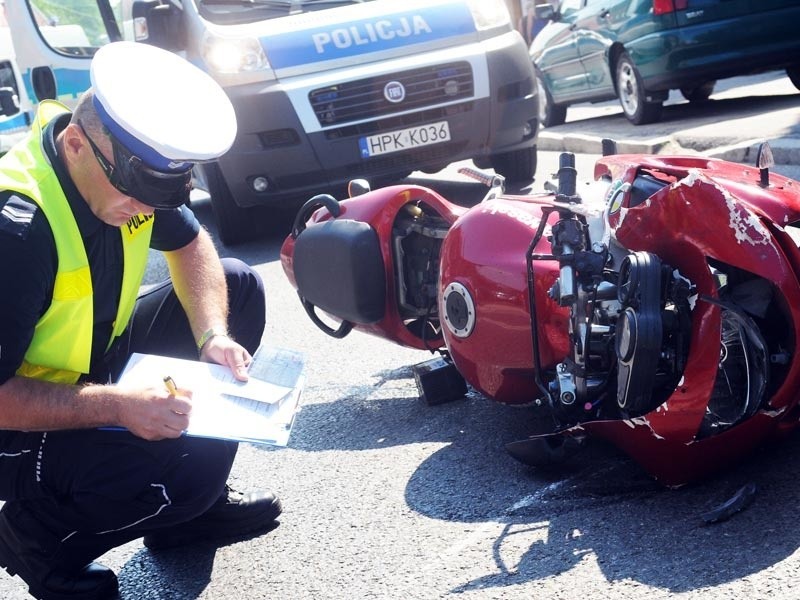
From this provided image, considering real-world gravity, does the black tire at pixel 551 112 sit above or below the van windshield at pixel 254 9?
below

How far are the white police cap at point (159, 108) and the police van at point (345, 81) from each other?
158 inches

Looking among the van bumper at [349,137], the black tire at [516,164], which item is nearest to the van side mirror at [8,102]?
the van bumper at [349,137]

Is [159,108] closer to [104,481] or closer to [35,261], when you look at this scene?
[35,261]

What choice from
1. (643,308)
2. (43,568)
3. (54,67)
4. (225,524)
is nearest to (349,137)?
(54,67)

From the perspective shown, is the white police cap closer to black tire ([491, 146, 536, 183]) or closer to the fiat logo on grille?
the fiat logo on grille

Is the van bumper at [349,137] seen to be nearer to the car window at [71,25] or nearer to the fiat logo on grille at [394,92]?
the fiat logo on grille at [394,92]

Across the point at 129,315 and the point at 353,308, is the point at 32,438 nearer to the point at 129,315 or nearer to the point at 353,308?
the point at 129,315

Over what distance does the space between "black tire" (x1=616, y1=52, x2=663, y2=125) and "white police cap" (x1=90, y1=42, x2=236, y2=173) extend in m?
6.98

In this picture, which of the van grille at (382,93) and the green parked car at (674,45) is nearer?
the van grille at (382,93)

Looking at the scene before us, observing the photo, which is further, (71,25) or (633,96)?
(633,96)

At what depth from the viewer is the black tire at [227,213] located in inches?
293

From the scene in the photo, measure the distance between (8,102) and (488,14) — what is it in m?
5.89

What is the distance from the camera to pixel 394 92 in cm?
704

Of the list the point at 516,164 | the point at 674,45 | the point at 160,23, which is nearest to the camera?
the point at 160,23
